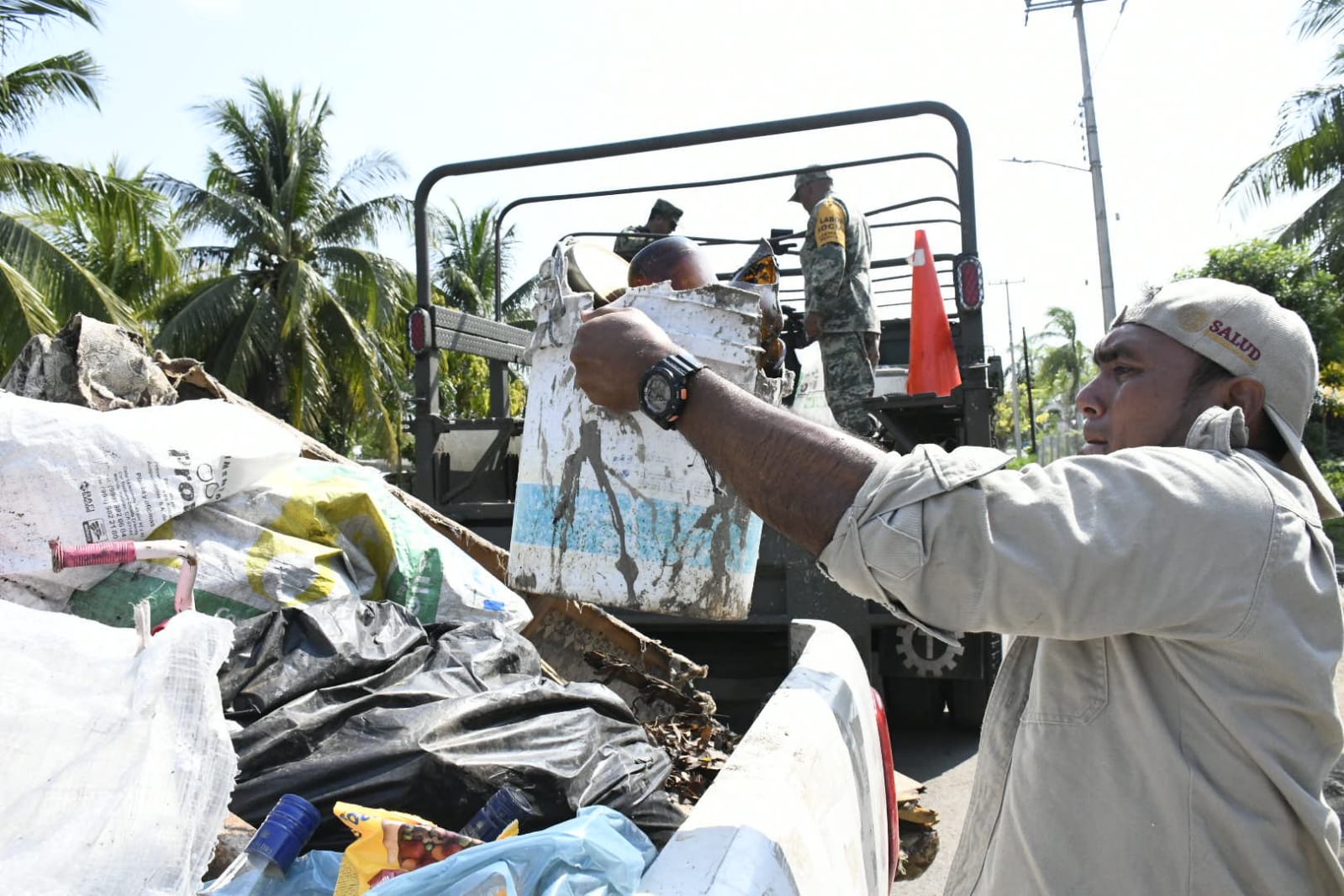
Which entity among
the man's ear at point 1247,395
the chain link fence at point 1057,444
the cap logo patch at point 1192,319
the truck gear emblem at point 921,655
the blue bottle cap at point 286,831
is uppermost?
the cap logo patch at point 1192,319

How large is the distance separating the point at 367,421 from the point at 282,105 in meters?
8.26

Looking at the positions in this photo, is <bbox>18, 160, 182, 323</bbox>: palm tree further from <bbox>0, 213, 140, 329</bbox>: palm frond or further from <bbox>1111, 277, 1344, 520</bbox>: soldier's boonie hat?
<bbox>1111, 277, 1344, 520</bbox>: soldier's boonie hat

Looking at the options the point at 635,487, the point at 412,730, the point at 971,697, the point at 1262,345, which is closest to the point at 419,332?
the point at 635,487

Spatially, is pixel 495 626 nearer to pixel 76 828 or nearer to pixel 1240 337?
pixel 76 828

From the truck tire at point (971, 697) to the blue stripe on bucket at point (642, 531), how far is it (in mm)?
2521

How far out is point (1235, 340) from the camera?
1340mm

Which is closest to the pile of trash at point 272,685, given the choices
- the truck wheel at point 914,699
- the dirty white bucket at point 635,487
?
the dirty white bucket at point 635,487

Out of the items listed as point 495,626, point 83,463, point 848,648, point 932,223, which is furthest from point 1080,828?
point 932,223

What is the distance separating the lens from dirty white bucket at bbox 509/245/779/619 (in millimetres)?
1958

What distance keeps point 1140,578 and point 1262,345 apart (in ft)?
1.53

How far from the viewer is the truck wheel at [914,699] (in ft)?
15.3

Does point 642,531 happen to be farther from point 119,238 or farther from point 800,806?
point 119,238

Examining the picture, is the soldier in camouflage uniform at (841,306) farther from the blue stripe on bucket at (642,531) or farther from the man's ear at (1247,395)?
the man's ear at (1247,395)

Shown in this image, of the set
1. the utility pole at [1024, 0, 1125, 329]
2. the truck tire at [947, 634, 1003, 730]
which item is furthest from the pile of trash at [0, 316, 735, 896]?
the utility pole at [1024, 0, 1125, 329]
